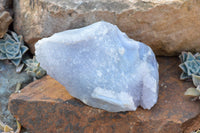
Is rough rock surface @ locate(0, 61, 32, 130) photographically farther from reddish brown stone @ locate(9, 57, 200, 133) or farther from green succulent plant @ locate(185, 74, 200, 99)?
green succulent plant @ locate(185, 74, 200, 99)

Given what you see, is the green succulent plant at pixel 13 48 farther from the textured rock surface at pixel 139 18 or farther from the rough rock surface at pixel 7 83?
the textured rock surface at pixel 139 18

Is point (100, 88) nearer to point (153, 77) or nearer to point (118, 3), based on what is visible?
point (153, 77)

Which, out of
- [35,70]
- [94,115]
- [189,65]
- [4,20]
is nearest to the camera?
[94,115]

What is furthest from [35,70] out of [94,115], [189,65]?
[189,65]

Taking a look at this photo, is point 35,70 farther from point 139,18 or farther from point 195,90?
point 195,90

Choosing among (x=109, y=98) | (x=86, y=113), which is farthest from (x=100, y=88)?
(x=86, y=113)

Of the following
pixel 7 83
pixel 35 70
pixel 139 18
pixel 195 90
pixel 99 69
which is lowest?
pixel 7 83
